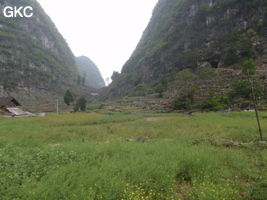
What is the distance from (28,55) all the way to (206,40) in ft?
340

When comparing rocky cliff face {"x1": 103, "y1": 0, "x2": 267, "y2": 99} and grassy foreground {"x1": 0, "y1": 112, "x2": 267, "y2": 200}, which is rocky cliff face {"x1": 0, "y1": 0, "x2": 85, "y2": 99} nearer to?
rocky cliff face {"x1": 103, "y1": 0, "x2": 267, "y2": 99}

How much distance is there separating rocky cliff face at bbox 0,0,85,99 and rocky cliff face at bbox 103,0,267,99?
141 ft

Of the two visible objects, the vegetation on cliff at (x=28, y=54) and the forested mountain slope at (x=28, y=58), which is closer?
the forested mountain slope at (x=28, y=58)

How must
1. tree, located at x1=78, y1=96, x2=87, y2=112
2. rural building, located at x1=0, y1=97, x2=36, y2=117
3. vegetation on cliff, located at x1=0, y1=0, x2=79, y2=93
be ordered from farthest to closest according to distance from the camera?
vegetation on cliff, located at x1=0, y1=0, x2=79, y2=93 → tree, located at x1=78, y1=96, x2=87, y2=112 → rural building, located at x1=0, y1=97, x2=36, y2=117

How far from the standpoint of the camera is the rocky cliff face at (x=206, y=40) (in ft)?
142

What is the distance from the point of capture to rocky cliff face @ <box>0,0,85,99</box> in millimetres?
73562

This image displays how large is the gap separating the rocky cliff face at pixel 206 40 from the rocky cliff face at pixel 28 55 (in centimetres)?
4298

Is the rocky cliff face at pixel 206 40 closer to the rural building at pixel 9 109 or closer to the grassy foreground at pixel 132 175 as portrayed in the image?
the grassy foreground at pixel 132 175
